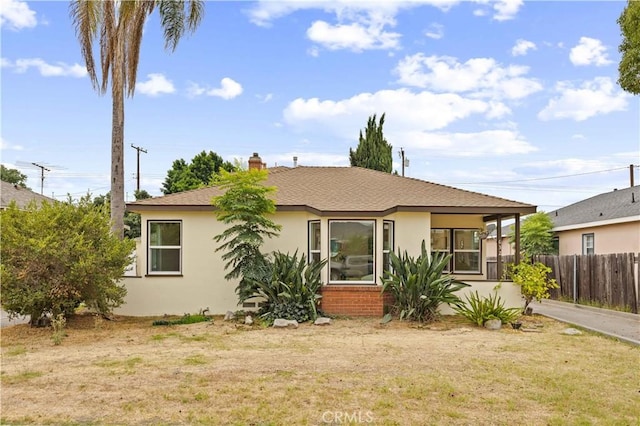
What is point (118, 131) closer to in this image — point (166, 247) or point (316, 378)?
point (166, 247)

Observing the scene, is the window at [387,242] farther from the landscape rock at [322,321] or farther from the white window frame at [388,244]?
the landscape rock at [322,321]

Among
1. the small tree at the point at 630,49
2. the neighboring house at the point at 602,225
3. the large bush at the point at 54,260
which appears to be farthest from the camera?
the neighboring house at the point at 602,225

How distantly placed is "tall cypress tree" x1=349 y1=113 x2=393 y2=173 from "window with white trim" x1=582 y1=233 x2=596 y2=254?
9.92 m

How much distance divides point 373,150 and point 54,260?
18258 mm

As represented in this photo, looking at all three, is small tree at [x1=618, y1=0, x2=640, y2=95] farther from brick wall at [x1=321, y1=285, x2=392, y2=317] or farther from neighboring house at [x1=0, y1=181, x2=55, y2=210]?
neighboring house at [x1=0, y1=181, x2=55, y2=210]

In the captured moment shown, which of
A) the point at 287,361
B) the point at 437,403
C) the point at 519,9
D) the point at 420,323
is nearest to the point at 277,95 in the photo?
the point at 519,9

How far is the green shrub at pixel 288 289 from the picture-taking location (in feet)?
36.8

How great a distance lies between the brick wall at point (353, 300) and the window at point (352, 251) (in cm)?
30

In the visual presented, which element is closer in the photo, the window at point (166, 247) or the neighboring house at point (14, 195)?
the window at point (166, 247)

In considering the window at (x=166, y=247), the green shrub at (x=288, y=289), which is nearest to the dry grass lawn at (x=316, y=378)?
the green shrub at (x=288, y=289)

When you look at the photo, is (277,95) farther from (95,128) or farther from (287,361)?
(287,361)

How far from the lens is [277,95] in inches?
774

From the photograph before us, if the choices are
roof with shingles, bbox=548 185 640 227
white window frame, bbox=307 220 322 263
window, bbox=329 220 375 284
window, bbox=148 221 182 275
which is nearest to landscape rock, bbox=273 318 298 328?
window, bbox=329 220 375 284

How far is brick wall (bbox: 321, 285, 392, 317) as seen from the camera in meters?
11.8
